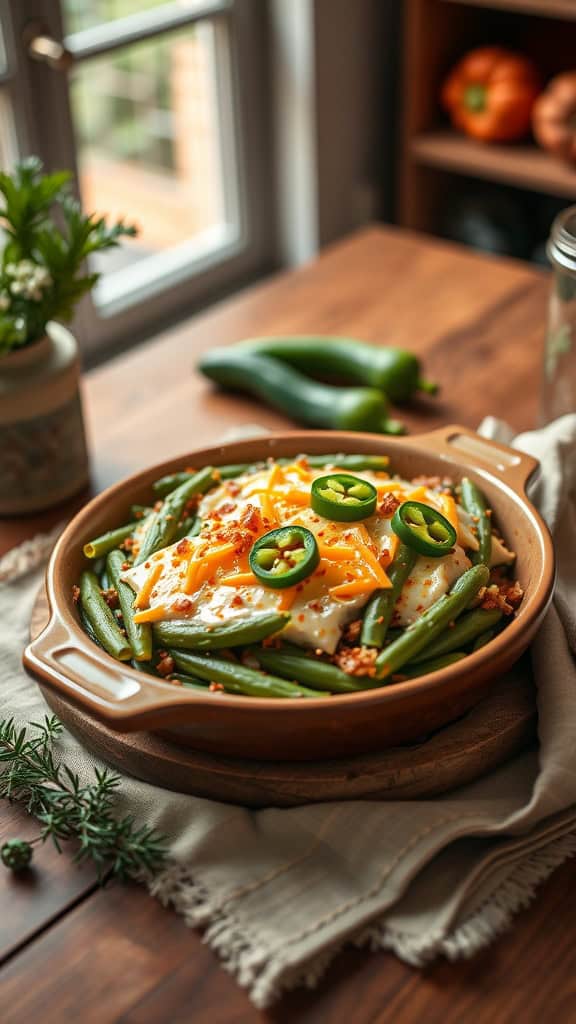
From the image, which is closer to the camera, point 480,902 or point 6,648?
point 480,902

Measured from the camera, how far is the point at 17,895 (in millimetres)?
1025

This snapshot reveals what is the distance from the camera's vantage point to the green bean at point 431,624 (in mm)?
1038

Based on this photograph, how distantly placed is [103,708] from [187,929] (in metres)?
0.23

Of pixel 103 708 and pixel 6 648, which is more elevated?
pixel 103 708

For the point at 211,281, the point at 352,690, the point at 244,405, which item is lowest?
the point at 211,281

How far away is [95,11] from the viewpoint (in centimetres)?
273

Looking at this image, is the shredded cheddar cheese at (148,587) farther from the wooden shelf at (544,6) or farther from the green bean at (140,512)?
the wooden shelf at (544,6)

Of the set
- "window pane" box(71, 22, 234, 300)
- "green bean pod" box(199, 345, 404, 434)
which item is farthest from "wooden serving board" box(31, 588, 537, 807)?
"window pane" box(71, 22, 234, 300)

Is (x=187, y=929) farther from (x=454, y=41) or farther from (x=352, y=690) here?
(x=454, y=41)

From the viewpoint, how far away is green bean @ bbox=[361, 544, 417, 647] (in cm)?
106

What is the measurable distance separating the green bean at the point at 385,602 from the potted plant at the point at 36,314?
0.61m

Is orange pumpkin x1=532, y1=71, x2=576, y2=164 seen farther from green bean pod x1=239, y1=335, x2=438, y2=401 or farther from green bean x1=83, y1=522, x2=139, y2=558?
green bean x1=83, y1=522, x2=139, y2=558

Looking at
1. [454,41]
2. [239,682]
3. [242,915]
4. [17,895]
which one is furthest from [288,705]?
[454,41]

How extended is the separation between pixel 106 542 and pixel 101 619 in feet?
0.44
